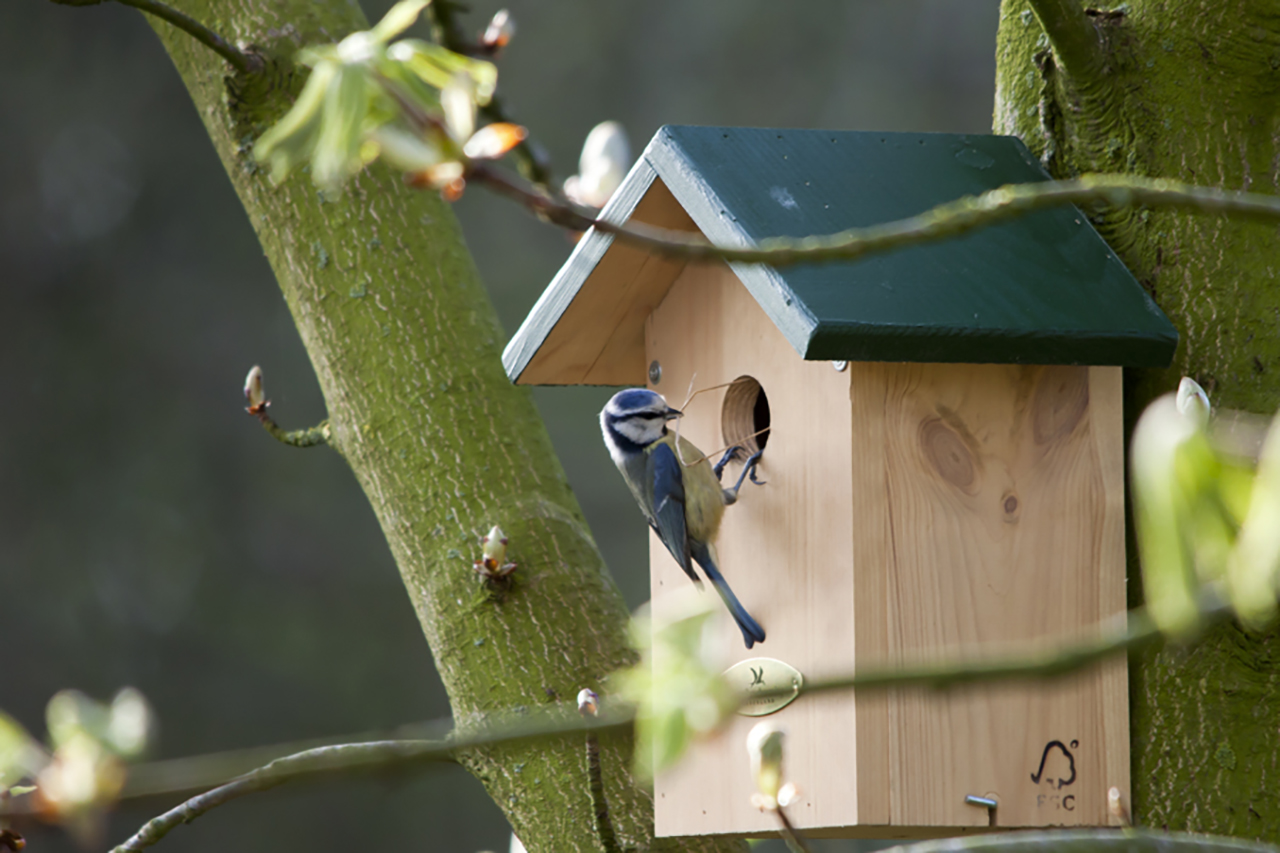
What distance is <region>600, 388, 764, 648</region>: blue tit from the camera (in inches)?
76.7

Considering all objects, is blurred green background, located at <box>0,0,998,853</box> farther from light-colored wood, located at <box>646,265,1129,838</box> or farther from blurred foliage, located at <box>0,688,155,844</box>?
blurred foliage, located at <box>0,688,155,844</box>

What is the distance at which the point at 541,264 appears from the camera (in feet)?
27.3

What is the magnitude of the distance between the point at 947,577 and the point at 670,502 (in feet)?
1.58

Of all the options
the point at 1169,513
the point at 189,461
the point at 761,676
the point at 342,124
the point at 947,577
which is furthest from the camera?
the point at 189,461

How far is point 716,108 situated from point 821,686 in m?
8.27

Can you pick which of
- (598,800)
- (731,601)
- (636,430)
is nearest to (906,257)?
(731,601)

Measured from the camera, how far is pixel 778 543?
184 centimetres

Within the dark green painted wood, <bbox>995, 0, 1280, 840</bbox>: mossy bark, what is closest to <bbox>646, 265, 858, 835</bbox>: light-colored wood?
the dark green painted wood

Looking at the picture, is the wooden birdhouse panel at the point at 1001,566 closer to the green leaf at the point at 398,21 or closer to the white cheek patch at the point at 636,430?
the white cheek patch at the point at 636,430

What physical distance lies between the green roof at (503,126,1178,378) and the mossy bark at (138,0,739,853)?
322 millimetres

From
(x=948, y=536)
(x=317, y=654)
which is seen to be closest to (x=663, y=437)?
(x=948, y=536)

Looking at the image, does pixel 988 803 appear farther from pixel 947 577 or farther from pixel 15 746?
pixel 15 746

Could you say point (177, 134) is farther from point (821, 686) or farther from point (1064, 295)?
point (821, 686)

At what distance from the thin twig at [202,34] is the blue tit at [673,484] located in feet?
2.47
